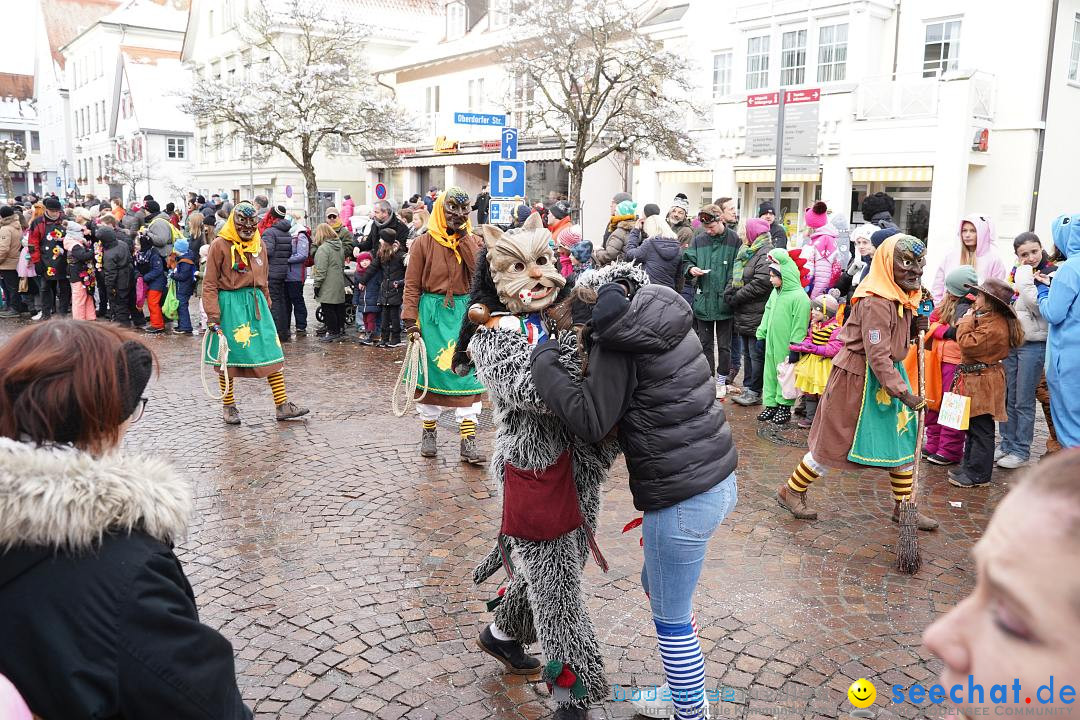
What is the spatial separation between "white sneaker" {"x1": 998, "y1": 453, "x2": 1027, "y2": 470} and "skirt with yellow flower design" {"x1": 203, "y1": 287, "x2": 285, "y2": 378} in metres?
6.75

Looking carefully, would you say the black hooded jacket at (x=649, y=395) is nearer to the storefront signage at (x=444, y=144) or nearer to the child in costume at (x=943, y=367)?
the child in costume at (x=943, y=367)

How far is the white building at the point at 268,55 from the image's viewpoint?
130 ft

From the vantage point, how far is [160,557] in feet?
5.60

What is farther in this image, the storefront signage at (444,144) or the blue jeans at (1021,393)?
the storefront signage at (444,144)

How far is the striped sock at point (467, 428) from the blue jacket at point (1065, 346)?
14.2 feet

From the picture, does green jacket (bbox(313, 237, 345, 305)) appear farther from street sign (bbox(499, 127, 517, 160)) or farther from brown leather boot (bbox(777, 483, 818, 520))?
brown leather boot (bbox(777, 483, 818, 520))

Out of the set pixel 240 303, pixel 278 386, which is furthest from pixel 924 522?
pixel 240 303

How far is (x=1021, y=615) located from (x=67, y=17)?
9927 centimetres

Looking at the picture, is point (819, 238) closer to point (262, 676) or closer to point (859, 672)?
point (859, 672)

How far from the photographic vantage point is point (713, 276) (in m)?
9.07

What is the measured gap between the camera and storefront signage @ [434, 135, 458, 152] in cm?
3362

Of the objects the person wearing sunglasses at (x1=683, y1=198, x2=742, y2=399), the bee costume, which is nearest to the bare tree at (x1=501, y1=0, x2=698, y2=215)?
the person wearing sunglasses at (x1=683, y1=198, x2=742, y2=399)

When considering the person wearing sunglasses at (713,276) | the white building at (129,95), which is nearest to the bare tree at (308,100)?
the person wearing sunglasses at (713,276)

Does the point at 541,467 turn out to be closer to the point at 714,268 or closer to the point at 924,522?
the point at 924,522
